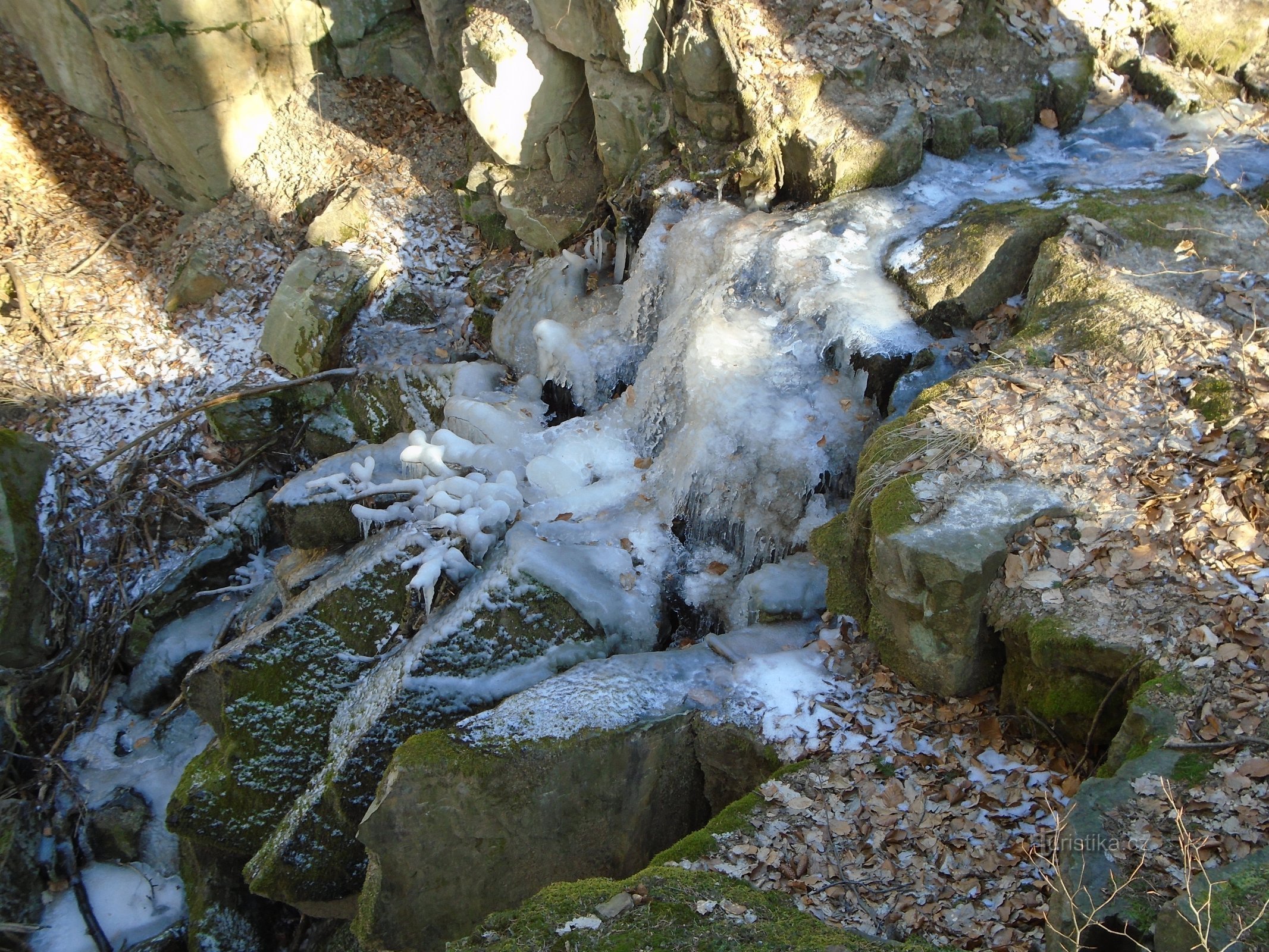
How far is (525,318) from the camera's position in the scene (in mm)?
8305

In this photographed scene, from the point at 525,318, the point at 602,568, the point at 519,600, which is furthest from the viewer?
the point at 525,318

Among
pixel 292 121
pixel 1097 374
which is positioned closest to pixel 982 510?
pixel 1097 374

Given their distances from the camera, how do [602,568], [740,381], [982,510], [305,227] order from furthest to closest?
[305,227]
[740,381]
[602,568]
[982,510]

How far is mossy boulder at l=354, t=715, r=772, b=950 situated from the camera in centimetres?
417

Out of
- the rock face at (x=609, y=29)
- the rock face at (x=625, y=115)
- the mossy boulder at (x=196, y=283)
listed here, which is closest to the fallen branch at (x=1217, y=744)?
the rock face at (x=625, y=115)

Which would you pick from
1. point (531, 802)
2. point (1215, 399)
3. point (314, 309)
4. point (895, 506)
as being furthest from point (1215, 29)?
point (314, 309)

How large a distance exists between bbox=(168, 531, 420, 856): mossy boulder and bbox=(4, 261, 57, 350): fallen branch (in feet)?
17.2

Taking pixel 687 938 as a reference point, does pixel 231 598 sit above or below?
below

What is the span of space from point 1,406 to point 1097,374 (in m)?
9.02

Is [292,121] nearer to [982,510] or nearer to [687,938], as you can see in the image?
[982,510]

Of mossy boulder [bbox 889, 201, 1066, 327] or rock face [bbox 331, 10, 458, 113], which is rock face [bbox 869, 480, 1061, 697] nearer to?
mossy boulder [bbox 889, 201, 1066, 327]

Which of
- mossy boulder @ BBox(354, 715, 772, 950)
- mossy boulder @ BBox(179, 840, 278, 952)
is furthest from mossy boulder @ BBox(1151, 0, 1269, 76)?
mossy boulder @ BBox(179, 840, 278, 952)

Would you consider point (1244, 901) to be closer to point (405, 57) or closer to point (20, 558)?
point (20, 558)

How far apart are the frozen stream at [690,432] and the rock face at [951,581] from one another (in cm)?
90
